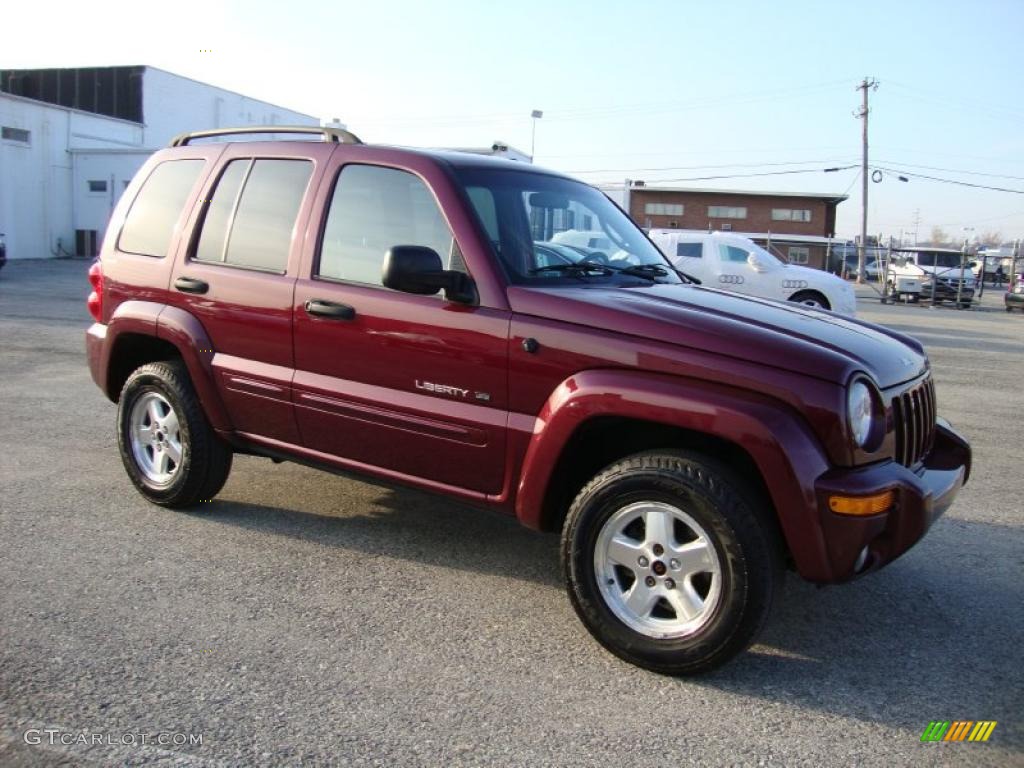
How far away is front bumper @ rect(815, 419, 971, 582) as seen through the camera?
3.06 meters

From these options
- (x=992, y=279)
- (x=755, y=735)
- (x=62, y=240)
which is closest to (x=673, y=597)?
(x=755, y=735)

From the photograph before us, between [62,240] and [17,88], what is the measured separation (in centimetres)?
1381

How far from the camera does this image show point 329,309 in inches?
161

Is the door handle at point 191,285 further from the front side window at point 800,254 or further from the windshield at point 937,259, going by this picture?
the front side window at point 800,254

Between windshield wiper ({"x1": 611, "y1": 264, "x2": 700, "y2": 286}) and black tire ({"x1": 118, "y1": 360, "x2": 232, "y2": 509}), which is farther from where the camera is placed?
black tire ({"x1": 118, "y1": 360, "x2": 232, "y2": 509})

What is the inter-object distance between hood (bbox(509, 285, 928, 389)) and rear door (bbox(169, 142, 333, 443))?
4.35ft

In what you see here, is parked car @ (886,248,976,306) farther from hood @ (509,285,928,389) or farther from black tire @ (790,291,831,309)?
hood @ (509,285,928,389)

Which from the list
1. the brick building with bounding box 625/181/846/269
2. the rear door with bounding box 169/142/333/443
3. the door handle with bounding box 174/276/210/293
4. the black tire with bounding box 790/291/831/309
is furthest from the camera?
the brick building with bounding box 625/181/846/269

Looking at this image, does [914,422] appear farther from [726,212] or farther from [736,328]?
[726,212]

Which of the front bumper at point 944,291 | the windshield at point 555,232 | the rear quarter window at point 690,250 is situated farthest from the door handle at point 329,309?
the front bumper at point 944,291

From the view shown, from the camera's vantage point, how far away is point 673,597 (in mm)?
3346

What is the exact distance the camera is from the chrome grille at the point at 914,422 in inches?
136

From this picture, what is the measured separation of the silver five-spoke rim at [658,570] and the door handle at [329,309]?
1.53 metres

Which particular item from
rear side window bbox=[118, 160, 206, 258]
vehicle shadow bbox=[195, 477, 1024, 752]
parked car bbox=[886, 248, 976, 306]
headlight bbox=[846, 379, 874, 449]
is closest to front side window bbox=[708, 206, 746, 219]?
parked car bbox=[886, 248, 976, 306]
